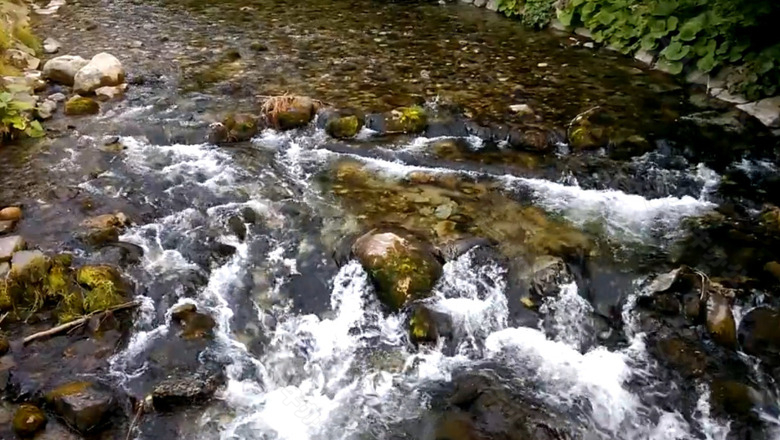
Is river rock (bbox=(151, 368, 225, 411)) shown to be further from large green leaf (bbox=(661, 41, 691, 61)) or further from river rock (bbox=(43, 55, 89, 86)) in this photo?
large green leaf (bbox=(661, 41, 691, 61))

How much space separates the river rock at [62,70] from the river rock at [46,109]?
83 centimetres

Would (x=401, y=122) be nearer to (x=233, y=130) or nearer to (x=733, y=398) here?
(x=233, y=130)

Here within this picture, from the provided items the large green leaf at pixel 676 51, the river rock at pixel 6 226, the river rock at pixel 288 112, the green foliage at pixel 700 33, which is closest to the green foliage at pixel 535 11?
the green foliage at pixel 700 33

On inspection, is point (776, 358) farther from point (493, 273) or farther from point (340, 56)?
point (340, 56)

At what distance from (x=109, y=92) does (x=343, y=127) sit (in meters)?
3.84

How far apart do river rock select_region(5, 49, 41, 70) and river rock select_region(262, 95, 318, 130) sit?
174 inches

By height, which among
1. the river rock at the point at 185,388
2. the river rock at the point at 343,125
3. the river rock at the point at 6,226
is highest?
the river rock at the point at 343,125

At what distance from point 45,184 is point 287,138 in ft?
9.41

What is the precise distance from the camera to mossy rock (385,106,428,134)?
8422 mm

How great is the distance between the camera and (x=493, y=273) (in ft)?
18.8

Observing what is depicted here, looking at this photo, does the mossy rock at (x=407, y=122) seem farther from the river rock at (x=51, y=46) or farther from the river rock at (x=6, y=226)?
the river rock at (x=51, y=46)

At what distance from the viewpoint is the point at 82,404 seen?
4.31 m

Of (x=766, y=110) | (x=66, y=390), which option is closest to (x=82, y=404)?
(x=66, y=390)

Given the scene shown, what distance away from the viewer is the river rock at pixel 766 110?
26.7 feet
